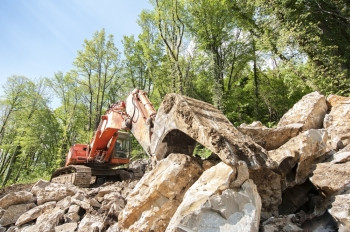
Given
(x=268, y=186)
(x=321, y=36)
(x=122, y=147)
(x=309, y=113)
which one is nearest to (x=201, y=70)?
(x=321, y=36)

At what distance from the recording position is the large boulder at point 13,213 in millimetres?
5273

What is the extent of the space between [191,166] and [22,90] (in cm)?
2556

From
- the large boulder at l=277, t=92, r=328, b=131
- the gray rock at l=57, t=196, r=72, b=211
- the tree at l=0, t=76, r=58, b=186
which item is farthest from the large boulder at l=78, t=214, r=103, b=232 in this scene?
the tree at l=0, t=76, r=58, b=186

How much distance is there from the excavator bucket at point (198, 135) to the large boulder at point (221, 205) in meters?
0.19

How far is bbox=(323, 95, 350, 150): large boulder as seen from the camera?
15.4ft

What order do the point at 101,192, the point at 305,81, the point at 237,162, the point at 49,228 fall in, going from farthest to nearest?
1. the point at 305,81
2. the point at 101,192
3. the point at 49,228
4. the point at 237,162

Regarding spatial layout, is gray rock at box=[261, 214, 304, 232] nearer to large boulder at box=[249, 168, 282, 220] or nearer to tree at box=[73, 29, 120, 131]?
large boulder at box=[249, 168, 282, 220]

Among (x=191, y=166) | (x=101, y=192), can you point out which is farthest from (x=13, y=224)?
(x=191, y=166)

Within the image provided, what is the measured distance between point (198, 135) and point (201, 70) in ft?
57.6

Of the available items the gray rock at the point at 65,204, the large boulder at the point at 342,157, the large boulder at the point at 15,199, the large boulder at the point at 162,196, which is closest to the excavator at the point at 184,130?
the large boulder at the point at 162,196

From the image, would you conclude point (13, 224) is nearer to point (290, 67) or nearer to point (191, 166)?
point (191, 166)

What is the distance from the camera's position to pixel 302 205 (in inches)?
141

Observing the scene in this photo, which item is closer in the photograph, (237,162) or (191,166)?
(237,162)

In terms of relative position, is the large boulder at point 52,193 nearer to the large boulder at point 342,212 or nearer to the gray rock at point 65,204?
the gray rock at point 65,204
